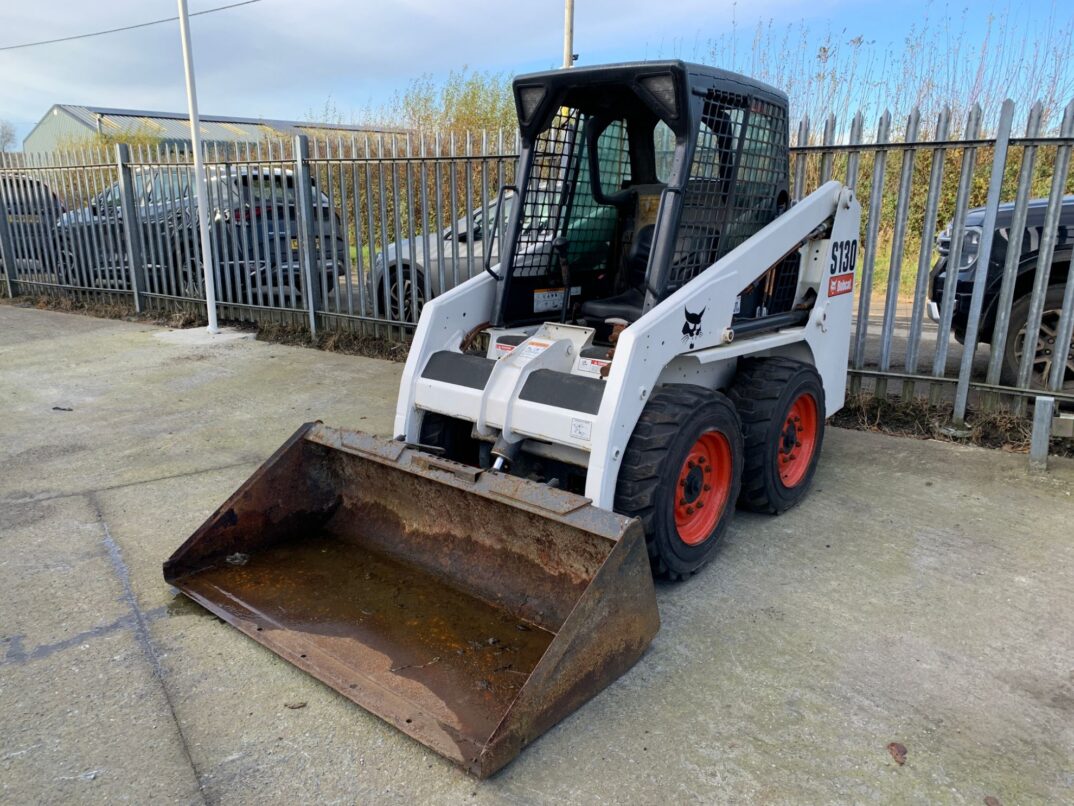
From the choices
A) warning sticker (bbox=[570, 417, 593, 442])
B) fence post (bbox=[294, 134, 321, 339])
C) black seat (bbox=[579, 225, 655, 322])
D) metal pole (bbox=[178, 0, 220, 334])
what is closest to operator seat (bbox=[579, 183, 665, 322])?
black seat (bbox=[579, 225, 655, 322])

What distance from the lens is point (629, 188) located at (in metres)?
4.23

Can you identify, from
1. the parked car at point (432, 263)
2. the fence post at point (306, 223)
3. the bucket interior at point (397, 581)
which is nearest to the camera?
the bucket interior at point (397, 581)

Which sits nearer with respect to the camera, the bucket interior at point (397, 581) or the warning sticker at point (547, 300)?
the bucket interior at point (397, 581)

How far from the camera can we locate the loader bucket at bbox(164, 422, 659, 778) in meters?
2.42

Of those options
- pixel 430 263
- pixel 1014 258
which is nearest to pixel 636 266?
pixel 1014 258

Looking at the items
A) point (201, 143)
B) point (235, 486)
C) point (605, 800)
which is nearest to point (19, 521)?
point (235, 486)

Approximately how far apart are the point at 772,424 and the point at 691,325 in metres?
0.79

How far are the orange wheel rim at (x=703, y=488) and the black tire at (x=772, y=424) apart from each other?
318 millimetres

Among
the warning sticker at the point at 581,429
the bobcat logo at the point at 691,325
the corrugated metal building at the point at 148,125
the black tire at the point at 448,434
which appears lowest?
the black tire at the point at 448,434

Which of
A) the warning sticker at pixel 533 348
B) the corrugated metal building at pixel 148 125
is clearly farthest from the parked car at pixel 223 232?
the corrugated metal building at pixel 148 125

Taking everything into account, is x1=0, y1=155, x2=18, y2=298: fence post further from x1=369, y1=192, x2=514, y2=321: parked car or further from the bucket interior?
the bucket interior

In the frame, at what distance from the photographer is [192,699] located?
8.57 ft

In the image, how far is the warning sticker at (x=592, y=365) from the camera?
138 inches

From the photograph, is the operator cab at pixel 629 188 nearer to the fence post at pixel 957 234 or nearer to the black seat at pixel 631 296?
the black seat at pixel 631 296
